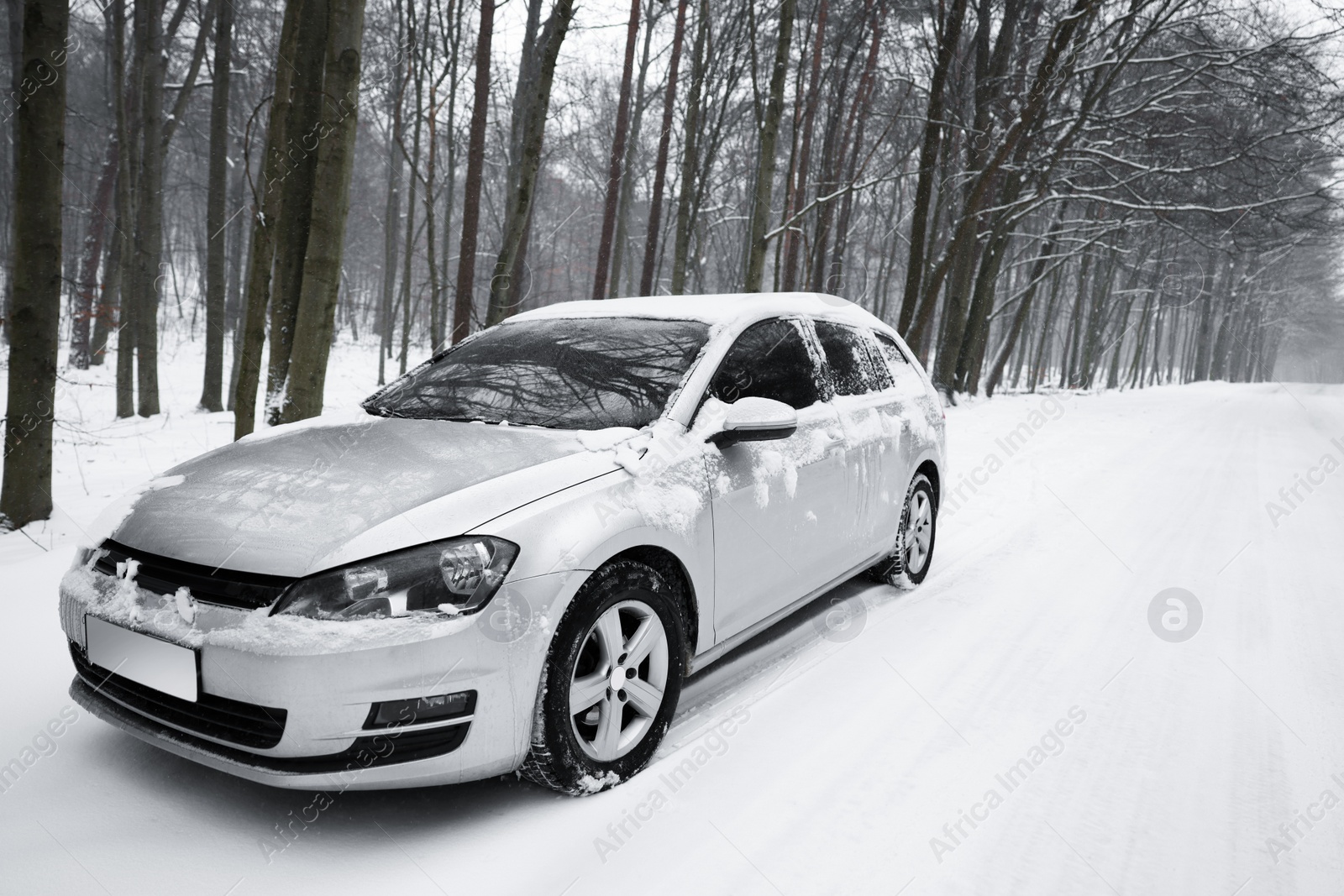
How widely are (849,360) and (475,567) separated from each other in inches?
109

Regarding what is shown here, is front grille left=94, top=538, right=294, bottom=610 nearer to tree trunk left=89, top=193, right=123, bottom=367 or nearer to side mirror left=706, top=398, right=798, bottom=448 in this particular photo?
side mirror left=706, top=398, right=798, bottom=448

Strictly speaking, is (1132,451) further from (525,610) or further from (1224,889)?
(525,610)

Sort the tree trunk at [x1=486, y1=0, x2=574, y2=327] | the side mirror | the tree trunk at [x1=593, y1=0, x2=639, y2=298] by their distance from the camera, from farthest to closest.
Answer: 1. the tree trunk at [x1=593, y1=0, x2=639, y2=298]
2. the tree trunk at [x1=486, y1=0, x2=574, y2=327]
3. the side mirror

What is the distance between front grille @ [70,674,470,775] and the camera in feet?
6.71

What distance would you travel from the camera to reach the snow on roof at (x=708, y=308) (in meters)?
3.51

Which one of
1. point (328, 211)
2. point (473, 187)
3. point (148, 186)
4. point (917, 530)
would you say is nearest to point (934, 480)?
point (917, 530)

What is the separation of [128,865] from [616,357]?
2295 millimetres

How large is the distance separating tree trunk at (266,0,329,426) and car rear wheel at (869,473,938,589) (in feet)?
16.2

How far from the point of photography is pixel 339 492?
236 centimetres

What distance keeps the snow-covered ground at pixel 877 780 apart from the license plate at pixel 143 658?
0.41 m

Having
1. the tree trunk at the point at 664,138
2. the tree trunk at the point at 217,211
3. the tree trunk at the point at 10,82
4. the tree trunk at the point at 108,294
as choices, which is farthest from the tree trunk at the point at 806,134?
the tree trunk at the point at 108,294

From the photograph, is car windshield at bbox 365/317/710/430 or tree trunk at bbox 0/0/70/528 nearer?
car windshield at bbox 365/317/710/430

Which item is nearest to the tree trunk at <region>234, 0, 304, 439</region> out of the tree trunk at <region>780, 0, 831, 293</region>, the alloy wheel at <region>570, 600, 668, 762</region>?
the alloy wheel at <region>570, 600, 668, 762</region>

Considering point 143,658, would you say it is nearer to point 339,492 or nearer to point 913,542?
point 339,492
